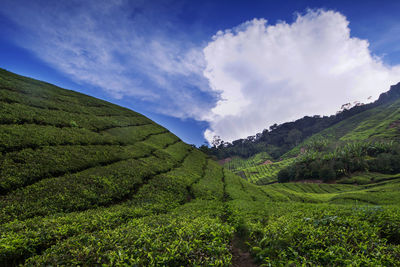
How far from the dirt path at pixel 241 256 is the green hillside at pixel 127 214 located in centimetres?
7

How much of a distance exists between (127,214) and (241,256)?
288 inches

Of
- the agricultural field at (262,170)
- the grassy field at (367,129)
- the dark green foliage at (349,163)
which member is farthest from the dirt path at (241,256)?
the grassy field at (367,129)

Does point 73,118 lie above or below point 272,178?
above

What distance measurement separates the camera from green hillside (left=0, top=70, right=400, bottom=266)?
519cm

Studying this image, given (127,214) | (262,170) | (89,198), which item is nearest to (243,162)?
(262,170)

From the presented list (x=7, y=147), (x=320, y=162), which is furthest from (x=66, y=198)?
(x=320, y=162)

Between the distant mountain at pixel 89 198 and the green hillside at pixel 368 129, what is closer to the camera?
the distant mountain at pixel 89 198

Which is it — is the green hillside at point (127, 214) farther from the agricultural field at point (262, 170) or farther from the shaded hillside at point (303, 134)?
the shaded hillside at point (303, 134)

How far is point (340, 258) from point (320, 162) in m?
86.7

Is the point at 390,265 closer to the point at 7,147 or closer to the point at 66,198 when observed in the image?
the point at 66,198

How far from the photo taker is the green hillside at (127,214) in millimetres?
5188

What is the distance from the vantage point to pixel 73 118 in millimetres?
22750

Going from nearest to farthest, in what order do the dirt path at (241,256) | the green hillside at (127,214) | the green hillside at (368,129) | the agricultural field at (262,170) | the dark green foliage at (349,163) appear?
the green hillside at (127,214) → the dirt path at (241,256) → the dark green foliage at (349,163) → the agricultural field at (262,170) → the green hillside at (368,129)

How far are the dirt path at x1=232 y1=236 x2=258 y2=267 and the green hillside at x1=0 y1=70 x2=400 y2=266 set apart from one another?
74 millimetres
